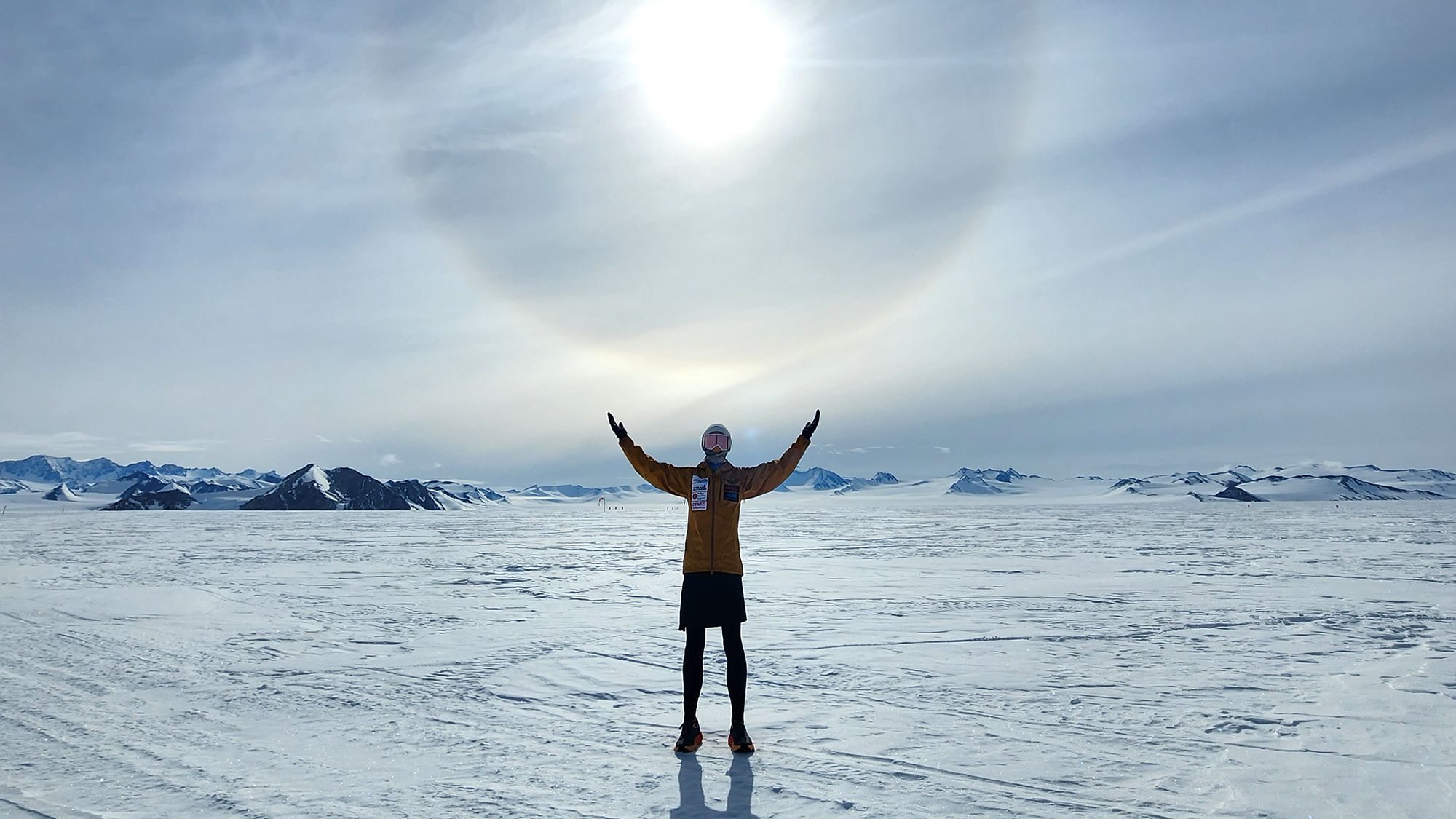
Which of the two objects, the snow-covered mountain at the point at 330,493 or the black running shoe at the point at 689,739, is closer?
the black running shoe at the point at 689,739

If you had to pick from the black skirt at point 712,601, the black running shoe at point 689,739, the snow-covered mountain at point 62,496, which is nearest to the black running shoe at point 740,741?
the black running shoe at point 689,739

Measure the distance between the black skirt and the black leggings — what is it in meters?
0.05

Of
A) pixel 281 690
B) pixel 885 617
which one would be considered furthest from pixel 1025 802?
pixel 885 617

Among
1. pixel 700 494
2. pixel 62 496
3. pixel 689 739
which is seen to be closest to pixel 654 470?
pixel 700 494

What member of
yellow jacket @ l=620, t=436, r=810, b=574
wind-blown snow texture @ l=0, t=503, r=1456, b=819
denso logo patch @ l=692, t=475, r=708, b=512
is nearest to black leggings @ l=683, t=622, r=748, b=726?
wind-blown snow texture @ l=0, t=503, r=1456, b=819

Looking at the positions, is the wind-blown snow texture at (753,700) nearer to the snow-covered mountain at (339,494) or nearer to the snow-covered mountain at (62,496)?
the snow-covered mountain at (339,494)

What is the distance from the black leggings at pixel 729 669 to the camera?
15.7 feet

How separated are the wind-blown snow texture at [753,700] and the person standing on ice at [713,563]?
1.11 ft

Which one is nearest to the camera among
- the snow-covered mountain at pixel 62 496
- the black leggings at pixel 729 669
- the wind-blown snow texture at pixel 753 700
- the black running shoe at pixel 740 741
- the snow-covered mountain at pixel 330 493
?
the wind-blown snow texture at pixel 753 700

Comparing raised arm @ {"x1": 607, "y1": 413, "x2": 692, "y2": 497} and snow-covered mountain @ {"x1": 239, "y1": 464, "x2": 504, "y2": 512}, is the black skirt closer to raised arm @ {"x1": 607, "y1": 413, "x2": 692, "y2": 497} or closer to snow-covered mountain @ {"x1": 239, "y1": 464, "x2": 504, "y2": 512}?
raised arm @ {"x1": 607, "y1": 413, "x2": 692, "y2": 497}

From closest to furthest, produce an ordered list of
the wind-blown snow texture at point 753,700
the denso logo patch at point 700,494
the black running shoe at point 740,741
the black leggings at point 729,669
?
1. the wind-blown snow texture at point 753,700
2. the black running shoe at point 740,741
3. the black leggings at point 729,669
4. the denso logo patch at point 700,494

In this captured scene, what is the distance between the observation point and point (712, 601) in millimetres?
4859

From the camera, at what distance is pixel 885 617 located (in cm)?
1015

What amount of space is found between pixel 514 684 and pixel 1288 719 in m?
5.73
